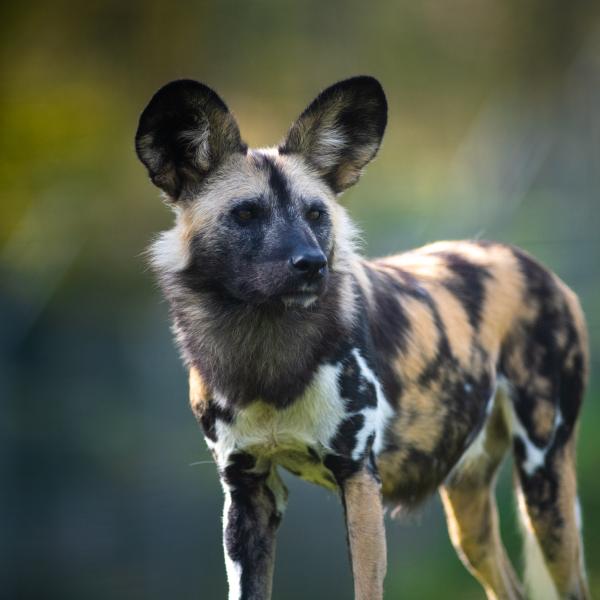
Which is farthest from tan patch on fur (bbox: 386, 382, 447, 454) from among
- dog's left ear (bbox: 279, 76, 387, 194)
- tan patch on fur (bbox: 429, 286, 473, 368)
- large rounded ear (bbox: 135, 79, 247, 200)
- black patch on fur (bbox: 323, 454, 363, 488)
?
large rounded ear (bbox: 135, 79, 247, 200)

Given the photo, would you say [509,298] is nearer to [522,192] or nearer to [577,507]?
[577,507]

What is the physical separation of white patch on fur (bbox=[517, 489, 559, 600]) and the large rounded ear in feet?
4.20

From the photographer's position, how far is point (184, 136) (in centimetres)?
275

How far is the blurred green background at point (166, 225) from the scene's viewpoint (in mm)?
6238

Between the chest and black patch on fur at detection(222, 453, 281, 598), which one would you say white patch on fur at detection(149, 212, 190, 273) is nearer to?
the chest

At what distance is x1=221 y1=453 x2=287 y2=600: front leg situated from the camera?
9.14ft

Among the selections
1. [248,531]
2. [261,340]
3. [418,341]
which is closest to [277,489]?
[248,531]

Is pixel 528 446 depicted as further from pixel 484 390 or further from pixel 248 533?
pixel 248 533

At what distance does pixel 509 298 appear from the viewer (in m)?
3.36

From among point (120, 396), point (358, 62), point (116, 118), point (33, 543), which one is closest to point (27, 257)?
point (120, 396)

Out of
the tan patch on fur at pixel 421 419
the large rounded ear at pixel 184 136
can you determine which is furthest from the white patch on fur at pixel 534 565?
the large rounded ear at pixel 184 136

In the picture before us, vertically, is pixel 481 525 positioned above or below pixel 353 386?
below

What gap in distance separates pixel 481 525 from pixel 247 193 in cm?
132

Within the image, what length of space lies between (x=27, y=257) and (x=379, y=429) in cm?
472
